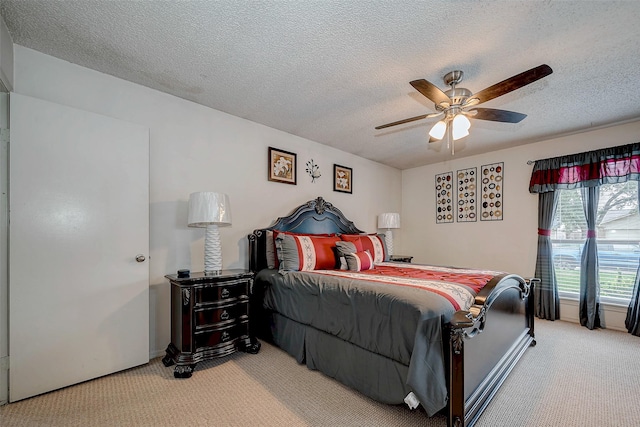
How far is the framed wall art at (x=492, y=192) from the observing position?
172 inches

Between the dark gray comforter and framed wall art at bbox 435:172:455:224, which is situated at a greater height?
framed wall art at bbox 435:172:455:224

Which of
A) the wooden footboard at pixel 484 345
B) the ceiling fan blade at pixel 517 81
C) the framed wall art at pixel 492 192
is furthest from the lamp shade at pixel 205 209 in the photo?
the framed wall art at pixel 492 192

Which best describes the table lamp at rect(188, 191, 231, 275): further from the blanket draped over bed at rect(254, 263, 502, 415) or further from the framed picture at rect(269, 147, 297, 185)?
the framed picture at rect(269, 147, 297, 185)

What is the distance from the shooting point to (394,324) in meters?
1.76

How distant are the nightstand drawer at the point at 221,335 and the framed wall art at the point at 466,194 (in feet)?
12.8

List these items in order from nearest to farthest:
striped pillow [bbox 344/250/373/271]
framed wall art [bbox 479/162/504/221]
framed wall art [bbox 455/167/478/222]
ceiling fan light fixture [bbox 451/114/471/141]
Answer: ceiling fan light fixture [bbox 451/114/471/141] → striped pillow [bbox 344/250/373/271] → framed wall art [bbox 479/162/504/221] → framed wall art [bbox 455/167/478/222]

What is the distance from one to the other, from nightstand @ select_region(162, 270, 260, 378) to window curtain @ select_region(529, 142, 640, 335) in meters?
4.06

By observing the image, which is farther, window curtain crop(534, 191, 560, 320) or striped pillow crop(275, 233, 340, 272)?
window curtain crop(534, 191, 560, 320)

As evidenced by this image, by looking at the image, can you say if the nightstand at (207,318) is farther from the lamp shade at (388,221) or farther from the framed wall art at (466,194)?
the framed wall art at (466,194)

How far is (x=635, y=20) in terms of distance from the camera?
175 centimetres

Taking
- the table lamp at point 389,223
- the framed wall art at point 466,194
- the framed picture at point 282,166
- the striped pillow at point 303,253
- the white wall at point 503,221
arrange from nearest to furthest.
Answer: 1. the striped pillow at point 303,253
2. the framed picture at point 282,166
3. the white wall at point 503,221
4. the framed wall art at point 466,194
5. the table lamp at point 389,223

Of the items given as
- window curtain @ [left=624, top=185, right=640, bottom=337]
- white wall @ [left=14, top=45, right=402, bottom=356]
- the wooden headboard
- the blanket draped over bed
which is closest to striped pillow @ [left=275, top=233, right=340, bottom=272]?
the blanket draped over bed

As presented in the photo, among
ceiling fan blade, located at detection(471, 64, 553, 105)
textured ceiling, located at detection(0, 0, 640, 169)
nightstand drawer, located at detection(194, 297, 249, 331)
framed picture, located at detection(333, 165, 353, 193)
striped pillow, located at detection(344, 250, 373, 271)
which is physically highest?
textured ceiling, located at detection(0, 0, 640, 169)

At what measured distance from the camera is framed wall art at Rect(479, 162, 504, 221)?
4368mm
